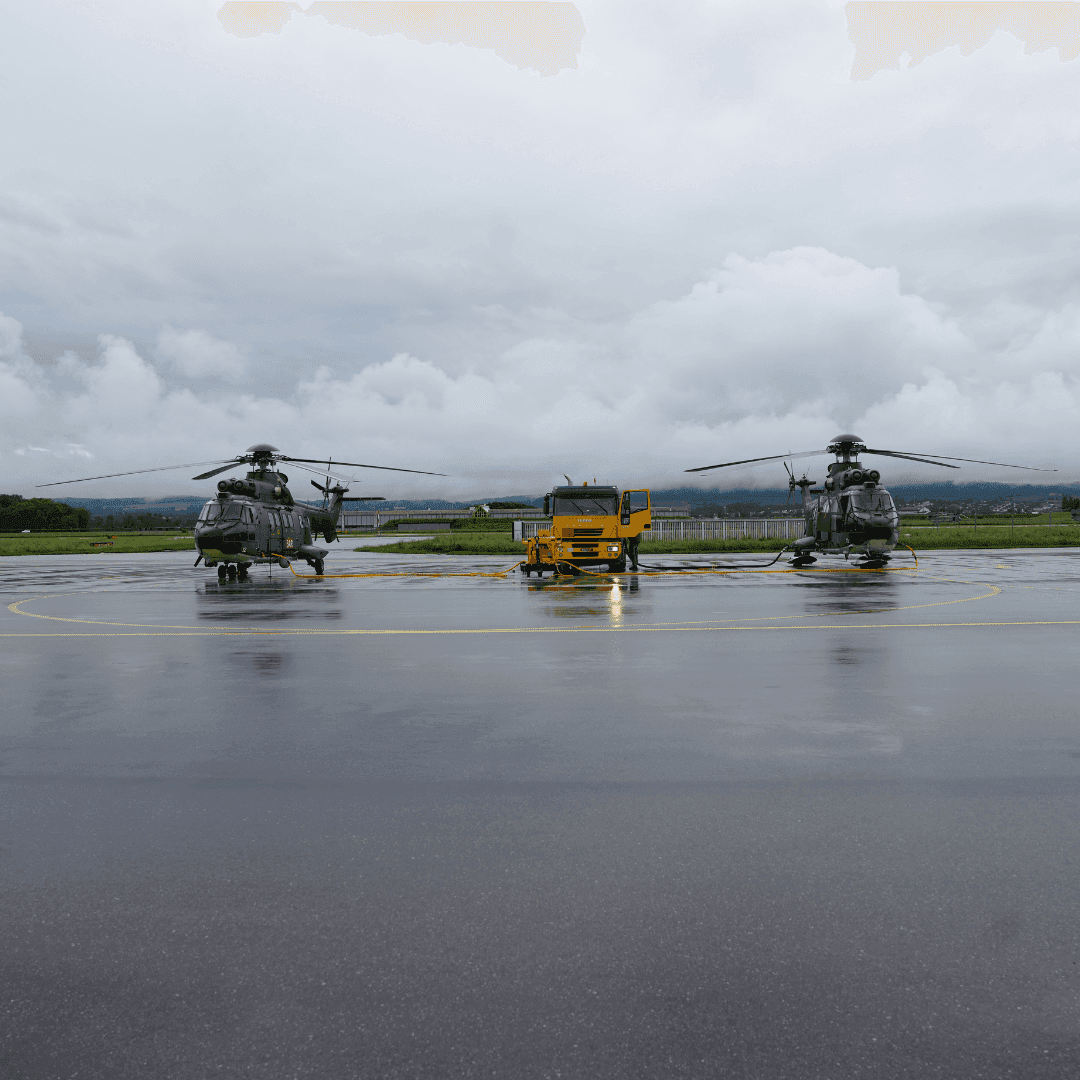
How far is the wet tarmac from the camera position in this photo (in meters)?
2.77

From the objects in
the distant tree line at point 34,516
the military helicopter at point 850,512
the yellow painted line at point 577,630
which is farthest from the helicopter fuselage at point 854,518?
the distant tree line at point 34,516

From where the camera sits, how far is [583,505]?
25.7 metres

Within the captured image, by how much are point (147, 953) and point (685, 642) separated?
9.21m

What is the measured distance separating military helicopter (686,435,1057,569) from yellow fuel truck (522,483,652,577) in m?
3.73

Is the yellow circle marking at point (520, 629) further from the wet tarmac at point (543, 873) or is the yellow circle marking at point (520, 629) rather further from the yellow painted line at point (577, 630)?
the wet tarmac at point (543, 873)

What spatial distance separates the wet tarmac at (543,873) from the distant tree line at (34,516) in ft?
581

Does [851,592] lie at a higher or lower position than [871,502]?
lower

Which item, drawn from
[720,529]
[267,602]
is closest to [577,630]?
[267,602]

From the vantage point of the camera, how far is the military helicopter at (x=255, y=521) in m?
24.1

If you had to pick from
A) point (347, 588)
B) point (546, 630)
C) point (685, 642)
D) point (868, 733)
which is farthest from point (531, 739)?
point (347, 588)

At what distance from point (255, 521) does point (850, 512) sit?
1965 centimetres

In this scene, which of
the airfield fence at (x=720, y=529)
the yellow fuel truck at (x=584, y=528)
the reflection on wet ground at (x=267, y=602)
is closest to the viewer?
the reflection on wet ground at (x=267, y=602)

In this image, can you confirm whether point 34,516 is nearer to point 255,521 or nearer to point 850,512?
point 255,521

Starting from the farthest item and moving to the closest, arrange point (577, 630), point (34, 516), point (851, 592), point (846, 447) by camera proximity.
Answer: point (34, 516)
point (846, 447)
point (851, 592)
point (577, 630)
